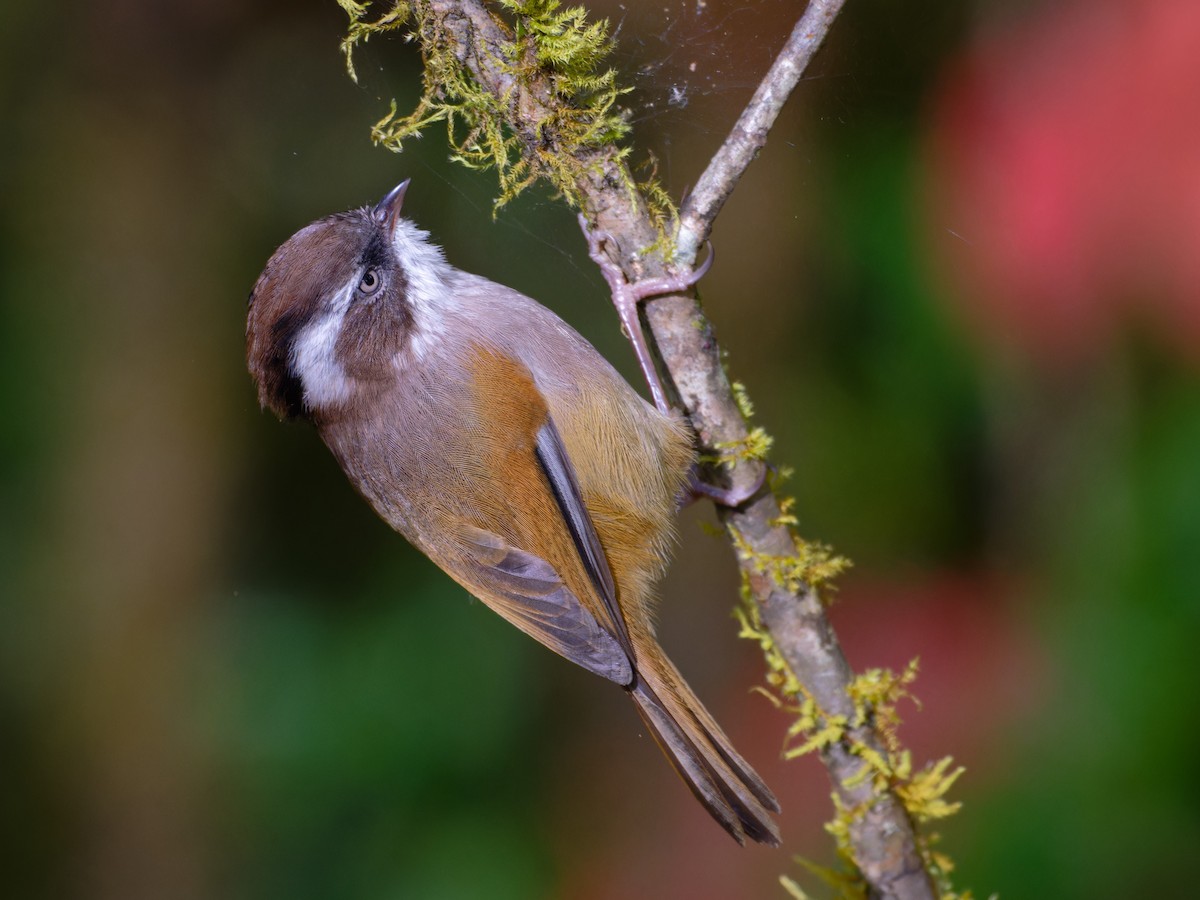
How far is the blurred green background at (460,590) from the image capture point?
3232mm

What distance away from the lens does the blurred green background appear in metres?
3.23

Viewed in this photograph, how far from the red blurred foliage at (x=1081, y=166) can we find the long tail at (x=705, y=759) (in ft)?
5.31

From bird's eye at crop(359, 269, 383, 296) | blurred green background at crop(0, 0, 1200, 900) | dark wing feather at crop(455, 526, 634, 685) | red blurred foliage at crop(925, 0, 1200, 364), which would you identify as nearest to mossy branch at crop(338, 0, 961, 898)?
dark wing feather at crop(455, 526, 634, 685)

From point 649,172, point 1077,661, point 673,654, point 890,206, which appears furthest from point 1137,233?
point 673,654

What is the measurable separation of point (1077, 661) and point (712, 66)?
2304 millimetres

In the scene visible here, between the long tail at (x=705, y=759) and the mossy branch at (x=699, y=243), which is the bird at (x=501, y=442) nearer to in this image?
the long tail at (x=705, y=759)

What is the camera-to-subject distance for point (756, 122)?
1.96 meters

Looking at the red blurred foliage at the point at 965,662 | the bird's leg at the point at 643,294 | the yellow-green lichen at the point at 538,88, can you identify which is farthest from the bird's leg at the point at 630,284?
the red blurred foliage at the point at 965,662

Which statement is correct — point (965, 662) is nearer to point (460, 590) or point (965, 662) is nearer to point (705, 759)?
point (705, 759)

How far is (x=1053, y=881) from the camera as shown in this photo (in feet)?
10.8

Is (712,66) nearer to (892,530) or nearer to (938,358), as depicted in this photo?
(938,358)

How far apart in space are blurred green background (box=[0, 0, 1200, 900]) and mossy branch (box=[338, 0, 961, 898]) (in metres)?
1.06

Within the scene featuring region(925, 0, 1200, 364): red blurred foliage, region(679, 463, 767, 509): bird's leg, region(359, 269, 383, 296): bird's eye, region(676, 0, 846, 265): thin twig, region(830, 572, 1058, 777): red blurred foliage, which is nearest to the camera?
region(676, 0, 846, 265): thin twig

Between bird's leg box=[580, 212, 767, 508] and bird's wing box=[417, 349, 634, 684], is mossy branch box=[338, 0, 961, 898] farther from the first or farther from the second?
bird's wing box=[417, 349, 634, 684]
